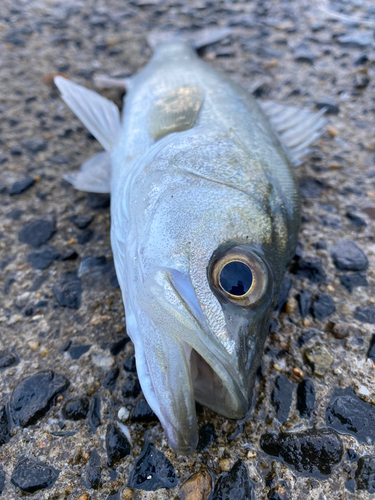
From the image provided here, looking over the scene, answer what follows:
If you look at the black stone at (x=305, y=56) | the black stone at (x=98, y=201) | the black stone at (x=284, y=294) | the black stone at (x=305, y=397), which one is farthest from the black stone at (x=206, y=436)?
the black stone at (x=305, y=56)

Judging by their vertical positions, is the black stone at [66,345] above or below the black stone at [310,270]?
below

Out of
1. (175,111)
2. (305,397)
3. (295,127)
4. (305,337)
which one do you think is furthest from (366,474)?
(295,127)

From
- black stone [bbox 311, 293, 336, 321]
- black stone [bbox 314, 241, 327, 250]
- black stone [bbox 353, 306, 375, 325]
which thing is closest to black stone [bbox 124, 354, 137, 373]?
black stone [bbox 311, 293, 336, 321]

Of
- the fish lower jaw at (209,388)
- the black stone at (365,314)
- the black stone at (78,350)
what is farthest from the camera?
the black stone at (365,314)

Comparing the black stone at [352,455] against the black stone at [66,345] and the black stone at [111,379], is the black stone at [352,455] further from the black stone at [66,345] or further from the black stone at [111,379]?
the black stone at [66,345]

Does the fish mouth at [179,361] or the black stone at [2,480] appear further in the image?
the black stone at [2,480]

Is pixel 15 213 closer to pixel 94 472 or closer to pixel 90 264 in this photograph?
pixel 90 264

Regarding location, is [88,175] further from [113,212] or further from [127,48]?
[127,48]
